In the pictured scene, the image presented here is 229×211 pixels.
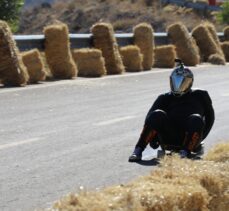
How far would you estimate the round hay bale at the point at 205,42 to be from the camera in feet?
112

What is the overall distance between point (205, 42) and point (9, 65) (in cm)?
1616

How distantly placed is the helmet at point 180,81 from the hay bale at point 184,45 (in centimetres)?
2151

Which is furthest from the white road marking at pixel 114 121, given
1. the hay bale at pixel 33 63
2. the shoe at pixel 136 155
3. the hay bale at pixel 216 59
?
the hay bale at pixel 216 59

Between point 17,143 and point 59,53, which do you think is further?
point 59,53

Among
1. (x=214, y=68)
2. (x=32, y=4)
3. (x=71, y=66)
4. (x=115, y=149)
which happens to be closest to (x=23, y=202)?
(x=115, y=149)

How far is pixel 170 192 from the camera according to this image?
16.5 feet

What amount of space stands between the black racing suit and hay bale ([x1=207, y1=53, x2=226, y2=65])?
23719 mm

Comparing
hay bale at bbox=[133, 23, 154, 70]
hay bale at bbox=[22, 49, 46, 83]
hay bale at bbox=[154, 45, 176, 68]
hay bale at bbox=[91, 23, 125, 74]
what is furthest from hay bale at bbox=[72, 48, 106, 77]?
hay bale at bbox=[154, 45, 176, 68]

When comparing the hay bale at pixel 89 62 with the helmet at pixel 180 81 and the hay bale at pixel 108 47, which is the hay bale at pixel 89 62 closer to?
the hay bale at pixel 108 47

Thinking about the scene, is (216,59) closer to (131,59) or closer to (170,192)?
(131,59)

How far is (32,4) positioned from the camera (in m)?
98.4

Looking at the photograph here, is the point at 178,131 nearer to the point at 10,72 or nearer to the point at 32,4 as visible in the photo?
the point at 10,72

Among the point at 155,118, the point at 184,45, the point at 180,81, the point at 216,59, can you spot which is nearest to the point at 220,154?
the point at 155,118

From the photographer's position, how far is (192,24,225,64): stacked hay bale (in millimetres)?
33812
